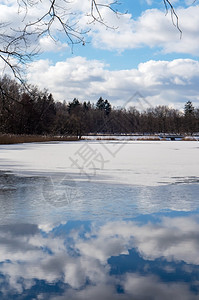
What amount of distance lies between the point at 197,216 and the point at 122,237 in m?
1.77

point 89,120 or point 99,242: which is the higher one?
point 89,120

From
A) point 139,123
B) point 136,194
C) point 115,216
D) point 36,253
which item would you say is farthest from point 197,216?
point 139,123

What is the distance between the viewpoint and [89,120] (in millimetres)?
142875

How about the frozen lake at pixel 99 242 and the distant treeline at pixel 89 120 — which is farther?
the distant treeline at pixel 89 120

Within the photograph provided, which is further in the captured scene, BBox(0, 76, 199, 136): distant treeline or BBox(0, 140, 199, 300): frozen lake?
BBox(0, 76, 199, 136): distant treeline

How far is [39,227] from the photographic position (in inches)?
212

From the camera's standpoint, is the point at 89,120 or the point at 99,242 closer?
the point at 99,242

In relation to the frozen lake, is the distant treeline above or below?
above

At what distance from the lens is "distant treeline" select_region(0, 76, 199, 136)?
66125 millimetres

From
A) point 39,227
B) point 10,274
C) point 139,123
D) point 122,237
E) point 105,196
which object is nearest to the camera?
point 10,274

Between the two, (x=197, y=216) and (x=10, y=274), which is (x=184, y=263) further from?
(x=197, y=216)

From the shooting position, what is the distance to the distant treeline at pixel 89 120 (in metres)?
66.1

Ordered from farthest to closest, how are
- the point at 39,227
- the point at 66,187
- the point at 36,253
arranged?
1. the point at 66,187
2. the point at 39,227
3. the point at 36,253

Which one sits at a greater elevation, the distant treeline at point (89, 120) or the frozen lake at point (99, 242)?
the distant treeline at point (89, 120)
